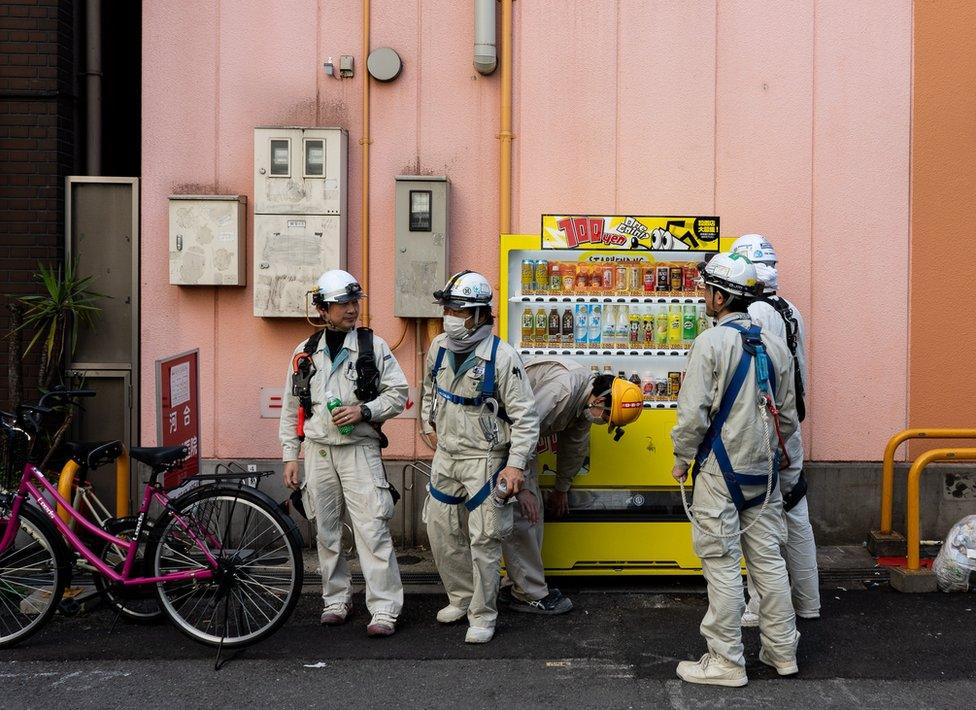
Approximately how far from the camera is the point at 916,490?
20.7 ft

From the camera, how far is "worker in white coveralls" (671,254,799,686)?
4.80m

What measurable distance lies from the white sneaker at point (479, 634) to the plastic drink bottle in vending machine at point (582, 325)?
198cm

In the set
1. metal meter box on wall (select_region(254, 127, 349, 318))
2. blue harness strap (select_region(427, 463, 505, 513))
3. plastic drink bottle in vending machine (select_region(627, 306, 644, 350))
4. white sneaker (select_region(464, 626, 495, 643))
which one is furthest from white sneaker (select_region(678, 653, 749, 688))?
metal meter box on wall (select_region(254, 127, 349, 318))

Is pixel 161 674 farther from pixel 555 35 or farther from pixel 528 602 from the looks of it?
pixel 555 35

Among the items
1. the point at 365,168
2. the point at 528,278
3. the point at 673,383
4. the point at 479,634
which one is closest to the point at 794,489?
the point at 673,383

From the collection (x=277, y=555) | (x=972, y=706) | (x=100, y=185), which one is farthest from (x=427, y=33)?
(x=972, y=706)

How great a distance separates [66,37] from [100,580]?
14.6 feet

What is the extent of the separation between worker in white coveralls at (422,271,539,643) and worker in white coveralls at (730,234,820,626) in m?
1.38

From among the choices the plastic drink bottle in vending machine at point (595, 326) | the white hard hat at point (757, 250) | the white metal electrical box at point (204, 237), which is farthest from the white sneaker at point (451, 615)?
the white metal electrical box at point (204, 237)

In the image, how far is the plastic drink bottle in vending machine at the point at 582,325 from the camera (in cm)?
661

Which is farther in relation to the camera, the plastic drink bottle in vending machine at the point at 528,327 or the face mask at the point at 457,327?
the plastic drink bottle in vending machine at the point at 528,327

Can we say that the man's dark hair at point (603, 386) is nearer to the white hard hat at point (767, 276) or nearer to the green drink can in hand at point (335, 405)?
the white hard hat at point (767, 276)

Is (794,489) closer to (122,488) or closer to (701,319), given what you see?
(701,319)

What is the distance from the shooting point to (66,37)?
7.84m
